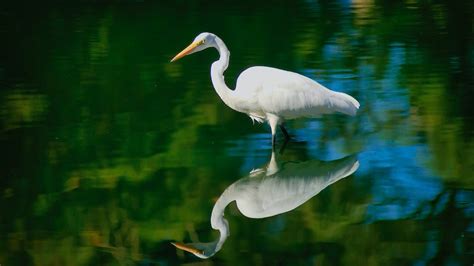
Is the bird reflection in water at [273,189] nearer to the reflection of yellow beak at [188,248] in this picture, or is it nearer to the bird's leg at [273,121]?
the reflection of yellow beak at [188,248]

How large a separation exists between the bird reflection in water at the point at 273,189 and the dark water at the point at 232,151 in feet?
0.07

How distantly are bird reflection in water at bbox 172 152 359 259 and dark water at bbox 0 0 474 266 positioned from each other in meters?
0.02

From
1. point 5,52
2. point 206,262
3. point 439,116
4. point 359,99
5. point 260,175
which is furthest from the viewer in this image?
point 5,52

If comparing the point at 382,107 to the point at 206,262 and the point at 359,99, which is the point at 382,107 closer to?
the point at 359,99

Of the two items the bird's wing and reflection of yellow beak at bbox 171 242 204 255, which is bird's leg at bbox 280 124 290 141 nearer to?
the bird's wing

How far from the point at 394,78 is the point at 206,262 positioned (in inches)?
175

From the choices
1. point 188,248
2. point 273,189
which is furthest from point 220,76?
point 188,248

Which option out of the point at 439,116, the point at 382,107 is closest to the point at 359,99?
the point at 382,107

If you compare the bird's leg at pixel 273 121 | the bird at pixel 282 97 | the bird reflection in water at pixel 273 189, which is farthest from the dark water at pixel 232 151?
the bird at pixel 282 97

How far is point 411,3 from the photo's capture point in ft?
46.5

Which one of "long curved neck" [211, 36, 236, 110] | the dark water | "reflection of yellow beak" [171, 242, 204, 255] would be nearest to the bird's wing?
"long curved neck" [211, 36, 236, 110]

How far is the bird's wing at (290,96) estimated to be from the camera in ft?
23.5

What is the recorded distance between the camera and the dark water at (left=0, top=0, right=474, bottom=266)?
223 inches

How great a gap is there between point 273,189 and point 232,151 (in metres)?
0.98
